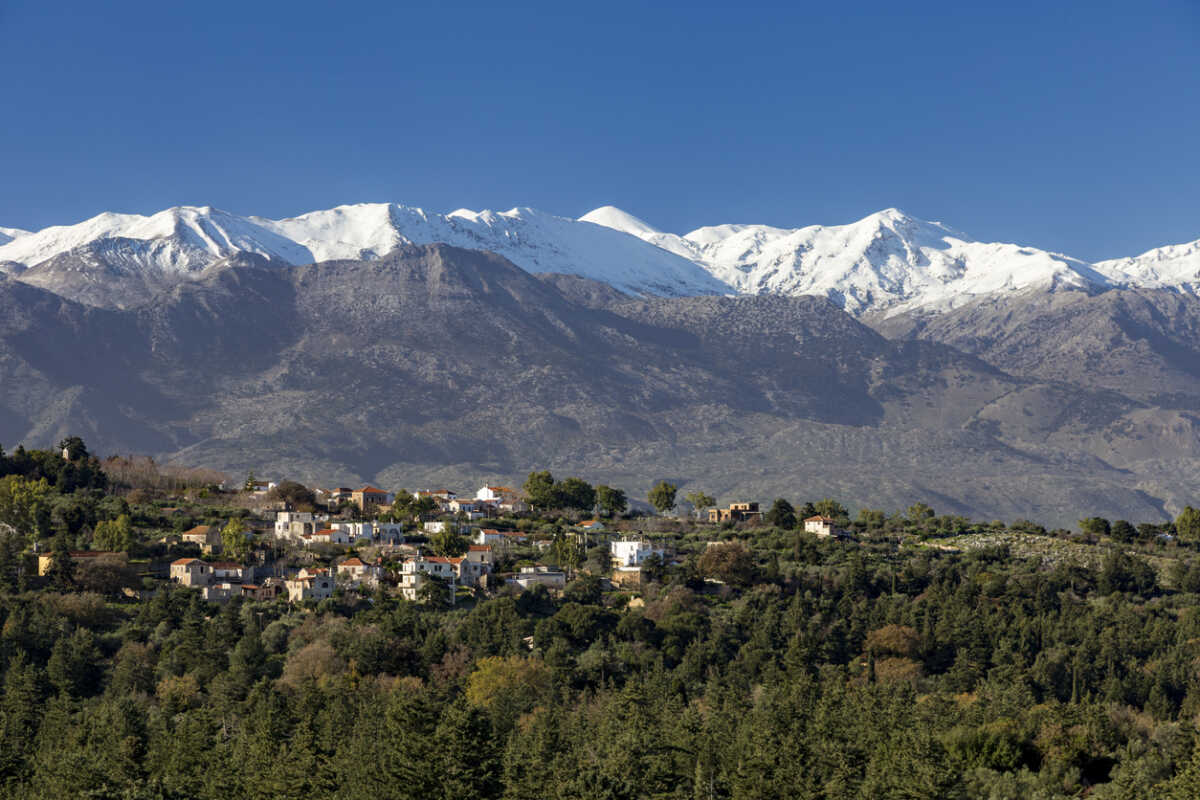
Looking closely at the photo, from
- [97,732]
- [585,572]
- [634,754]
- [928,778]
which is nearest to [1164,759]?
[928,778]

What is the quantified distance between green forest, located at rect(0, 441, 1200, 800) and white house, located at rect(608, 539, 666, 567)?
391cm

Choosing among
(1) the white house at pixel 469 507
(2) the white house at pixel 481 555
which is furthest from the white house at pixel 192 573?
(1) the white house at pixel 469 507

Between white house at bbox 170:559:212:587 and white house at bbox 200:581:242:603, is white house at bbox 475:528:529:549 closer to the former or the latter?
white house at bbox 200:581:242:603

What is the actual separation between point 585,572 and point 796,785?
66313mm

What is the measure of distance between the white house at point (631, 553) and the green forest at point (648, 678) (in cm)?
391

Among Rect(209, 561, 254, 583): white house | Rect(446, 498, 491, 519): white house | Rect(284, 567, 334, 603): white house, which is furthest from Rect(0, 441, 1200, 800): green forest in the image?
Rect(446, 498, 491, 519): white house

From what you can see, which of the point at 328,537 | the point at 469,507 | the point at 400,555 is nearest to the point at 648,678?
the point at 400,555

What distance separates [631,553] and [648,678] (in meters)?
38.1

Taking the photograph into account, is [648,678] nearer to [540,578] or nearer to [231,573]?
[540,578]

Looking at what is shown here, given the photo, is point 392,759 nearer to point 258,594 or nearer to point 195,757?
point 195,757

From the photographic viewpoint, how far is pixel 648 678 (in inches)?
4498

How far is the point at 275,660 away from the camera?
11600 cm

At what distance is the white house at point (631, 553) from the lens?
151m

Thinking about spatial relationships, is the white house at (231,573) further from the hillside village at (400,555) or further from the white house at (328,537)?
the white house at (328,537)
